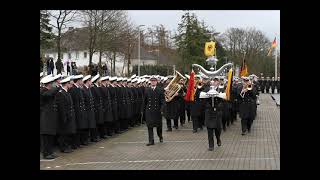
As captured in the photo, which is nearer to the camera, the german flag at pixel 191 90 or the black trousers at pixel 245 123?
the black trousers at pixel 245 123

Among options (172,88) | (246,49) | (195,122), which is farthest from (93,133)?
(246,49)

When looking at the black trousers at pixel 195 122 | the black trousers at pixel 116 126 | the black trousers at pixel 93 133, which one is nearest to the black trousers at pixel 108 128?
the black trousers at pixel 116 126

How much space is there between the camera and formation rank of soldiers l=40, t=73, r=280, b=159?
41.5 feet

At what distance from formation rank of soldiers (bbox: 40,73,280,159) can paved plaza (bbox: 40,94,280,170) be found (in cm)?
43

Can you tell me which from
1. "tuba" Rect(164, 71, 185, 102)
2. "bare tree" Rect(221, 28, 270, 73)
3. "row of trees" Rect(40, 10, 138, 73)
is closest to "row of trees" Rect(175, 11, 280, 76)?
"bare tree" Rect(221, 28, 270, 73)

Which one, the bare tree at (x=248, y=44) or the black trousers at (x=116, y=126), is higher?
the bare tree at (x=248, y=44)

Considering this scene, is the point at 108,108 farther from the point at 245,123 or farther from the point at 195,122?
the point at 245,123

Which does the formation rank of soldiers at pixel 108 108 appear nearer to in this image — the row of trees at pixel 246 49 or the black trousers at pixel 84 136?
the black trousers at pixel 84 136

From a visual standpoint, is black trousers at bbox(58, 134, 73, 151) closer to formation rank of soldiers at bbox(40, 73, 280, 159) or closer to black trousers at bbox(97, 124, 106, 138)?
formation rank of soldiers at bbox(40, 73, 280, 159)

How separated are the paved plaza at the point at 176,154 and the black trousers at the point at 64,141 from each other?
290 mm

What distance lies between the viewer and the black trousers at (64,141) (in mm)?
13414

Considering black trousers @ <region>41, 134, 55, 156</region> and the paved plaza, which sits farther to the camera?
black trousers @ <region>41, 134, 55, 156</region>
